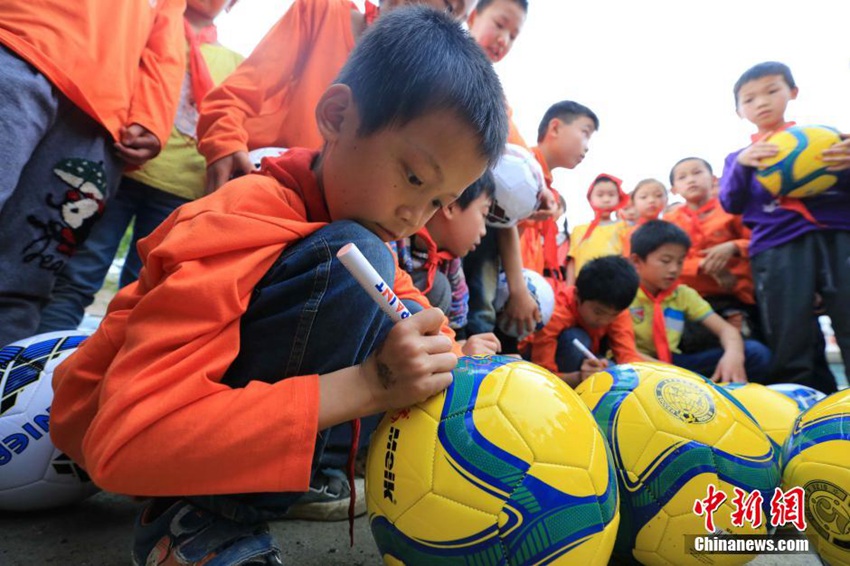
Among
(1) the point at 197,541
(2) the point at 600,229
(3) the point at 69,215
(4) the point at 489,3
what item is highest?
(4) the point at 489,3

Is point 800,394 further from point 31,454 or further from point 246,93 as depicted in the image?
point 31,454

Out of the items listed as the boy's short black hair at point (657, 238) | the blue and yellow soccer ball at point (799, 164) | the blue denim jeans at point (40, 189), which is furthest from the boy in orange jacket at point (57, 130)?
the blue and yellow soccer ball at point (799, 164)

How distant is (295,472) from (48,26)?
1543mm

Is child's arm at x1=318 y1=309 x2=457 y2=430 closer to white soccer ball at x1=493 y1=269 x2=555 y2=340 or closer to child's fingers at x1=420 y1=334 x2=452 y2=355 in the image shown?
child's fingers at x1=420 y1=334 x2=452 y2=355

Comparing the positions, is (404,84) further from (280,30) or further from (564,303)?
(564,303)

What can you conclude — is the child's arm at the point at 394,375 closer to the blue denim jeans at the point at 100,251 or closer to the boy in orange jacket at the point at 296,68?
the boy in orange jacket at the point at 296,68

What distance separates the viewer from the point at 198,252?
858 mm

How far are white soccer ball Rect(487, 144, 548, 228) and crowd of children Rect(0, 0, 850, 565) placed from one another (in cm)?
10

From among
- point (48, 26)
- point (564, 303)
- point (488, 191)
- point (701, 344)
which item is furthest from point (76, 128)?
point (701, 344)

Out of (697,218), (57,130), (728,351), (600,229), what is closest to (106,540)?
(57,130)

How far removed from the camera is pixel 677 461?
115 cm

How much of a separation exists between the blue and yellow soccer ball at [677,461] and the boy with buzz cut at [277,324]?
0.53 meters

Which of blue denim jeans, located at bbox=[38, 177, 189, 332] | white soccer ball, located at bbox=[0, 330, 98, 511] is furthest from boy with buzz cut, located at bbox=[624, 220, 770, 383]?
white soccer ball, located at bbox=[0, 330, 98, 511]

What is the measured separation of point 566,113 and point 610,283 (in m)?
1.31
